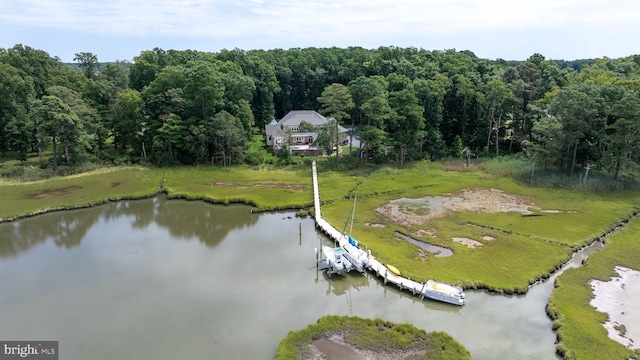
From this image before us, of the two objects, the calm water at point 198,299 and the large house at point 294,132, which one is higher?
the large house at point 294,132

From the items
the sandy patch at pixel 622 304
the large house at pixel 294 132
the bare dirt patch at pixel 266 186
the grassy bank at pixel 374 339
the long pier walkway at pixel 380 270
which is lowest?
the grassy bank at pixel 374 339

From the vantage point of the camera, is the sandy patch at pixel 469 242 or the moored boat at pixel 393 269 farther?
the sandy patch at pixel 469 242

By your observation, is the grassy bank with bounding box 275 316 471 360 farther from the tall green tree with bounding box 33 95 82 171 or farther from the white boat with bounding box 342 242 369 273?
the tall green tree with bounding box 33 95 82 171

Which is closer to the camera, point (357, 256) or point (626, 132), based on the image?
point (357, 256)

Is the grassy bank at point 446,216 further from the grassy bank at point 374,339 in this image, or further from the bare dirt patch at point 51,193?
the grassy bank at point 374,339

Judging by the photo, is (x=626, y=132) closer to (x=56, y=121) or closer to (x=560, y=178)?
(x=560, y=178)

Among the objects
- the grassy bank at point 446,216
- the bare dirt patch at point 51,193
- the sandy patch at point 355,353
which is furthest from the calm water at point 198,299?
the bare dirt patch at point 51,193

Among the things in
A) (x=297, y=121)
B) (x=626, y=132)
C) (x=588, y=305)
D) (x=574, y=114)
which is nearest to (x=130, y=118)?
(x=297, y=121)
